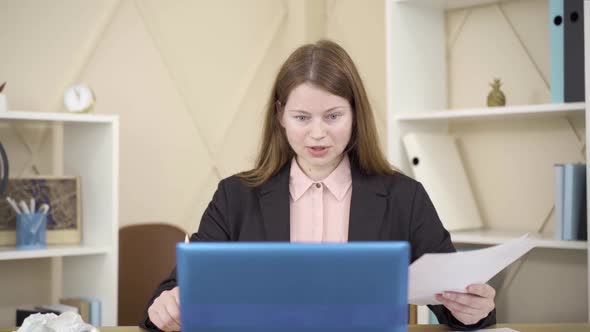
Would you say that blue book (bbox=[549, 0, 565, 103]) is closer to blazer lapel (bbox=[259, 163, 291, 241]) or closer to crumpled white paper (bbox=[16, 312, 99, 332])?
blazer lapel (bbox=[259, 163, 291, 241])

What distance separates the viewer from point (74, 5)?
283 centimetres

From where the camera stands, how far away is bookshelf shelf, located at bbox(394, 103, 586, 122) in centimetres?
235

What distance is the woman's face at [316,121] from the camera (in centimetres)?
156

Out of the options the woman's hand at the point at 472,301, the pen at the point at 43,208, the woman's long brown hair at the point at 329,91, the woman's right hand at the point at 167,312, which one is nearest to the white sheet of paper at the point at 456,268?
the woman's hand at the point at 472,301

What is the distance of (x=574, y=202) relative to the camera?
A: 233 centimetres

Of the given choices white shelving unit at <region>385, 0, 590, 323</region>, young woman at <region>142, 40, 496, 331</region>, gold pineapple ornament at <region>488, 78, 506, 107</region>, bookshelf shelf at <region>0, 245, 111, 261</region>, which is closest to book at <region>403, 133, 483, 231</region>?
white shelving unit at <region>385, 0, 590, 323</region>

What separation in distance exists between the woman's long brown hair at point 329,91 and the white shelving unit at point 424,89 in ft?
3.05

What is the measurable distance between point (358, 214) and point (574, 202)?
1.00m

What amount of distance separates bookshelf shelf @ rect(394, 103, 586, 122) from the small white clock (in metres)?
1.09

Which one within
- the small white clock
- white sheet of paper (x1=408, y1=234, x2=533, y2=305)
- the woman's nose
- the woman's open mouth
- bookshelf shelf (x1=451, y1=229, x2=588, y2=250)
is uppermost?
the small white clock

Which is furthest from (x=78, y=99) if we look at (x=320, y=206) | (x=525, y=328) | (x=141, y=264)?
(x=525, y=328)

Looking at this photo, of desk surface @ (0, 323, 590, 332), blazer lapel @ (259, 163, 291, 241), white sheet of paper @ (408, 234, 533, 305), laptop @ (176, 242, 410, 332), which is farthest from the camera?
blazer lapel @ (259, 163, 291, 241)

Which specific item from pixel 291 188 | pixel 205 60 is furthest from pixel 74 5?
pixel 291 188

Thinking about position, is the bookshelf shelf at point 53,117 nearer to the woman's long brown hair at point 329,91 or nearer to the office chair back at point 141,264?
the office chair back at point 141,264
